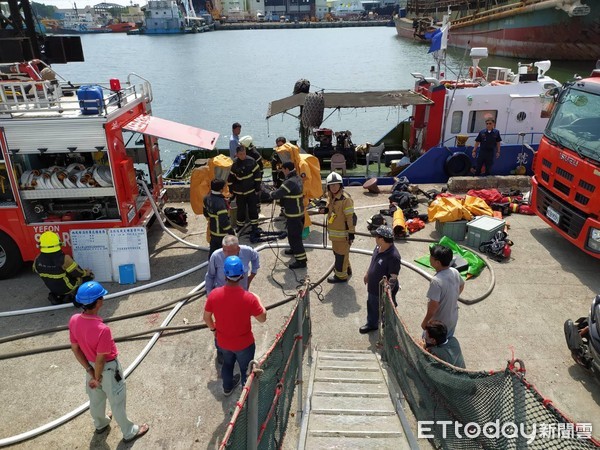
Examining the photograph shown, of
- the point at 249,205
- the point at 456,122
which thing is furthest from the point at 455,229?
the point at 456,122

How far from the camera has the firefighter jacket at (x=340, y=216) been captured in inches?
271

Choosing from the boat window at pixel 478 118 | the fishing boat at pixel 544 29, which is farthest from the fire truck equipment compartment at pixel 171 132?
the fishing boat at pixel 544 29

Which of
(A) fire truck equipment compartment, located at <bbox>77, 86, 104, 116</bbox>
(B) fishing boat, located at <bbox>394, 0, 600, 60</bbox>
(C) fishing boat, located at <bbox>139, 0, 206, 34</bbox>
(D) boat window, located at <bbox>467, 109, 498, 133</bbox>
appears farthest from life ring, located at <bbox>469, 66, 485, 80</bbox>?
(C) fishing boat, located at <bbox>139, 0, 206, 34</bbox>

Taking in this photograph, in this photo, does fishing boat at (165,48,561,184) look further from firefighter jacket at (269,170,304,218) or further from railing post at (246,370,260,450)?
railing post at (246,370,260,450)

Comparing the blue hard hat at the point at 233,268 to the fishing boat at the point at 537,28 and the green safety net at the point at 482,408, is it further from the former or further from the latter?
the fishing boat at the point at 537,28

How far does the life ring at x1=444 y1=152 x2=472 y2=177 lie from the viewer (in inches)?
496

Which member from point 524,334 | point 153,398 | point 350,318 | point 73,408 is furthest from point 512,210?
point 73,408

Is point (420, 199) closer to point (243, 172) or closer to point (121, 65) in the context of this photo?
point (243, 172)

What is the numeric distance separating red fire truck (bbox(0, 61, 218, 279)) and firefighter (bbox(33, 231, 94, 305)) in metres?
0.99

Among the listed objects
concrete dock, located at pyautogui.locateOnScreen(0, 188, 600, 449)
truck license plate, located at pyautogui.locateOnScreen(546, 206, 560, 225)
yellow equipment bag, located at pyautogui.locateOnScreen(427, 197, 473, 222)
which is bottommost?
concrete dock, located at pyautogui.locateOnScreen(0, 188, 600, 449)

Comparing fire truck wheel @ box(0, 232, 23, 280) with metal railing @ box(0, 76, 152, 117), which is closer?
metal railing @ box(0, 76, 152, 117)

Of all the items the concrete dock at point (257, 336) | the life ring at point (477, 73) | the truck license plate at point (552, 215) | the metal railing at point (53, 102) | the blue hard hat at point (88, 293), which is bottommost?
the concrete dock at point (257, 336)

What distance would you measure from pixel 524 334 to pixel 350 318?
A: 2.42 m

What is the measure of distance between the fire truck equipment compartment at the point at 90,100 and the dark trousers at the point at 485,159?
9055 millimetres
